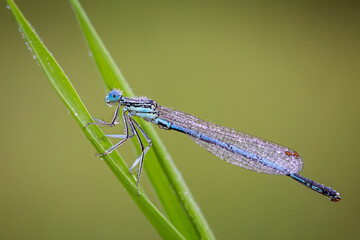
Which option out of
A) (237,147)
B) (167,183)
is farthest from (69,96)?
(237,147)

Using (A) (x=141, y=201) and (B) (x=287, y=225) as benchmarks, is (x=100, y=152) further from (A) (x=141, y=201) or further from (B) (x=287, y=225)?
(B) (x=287, y=225)

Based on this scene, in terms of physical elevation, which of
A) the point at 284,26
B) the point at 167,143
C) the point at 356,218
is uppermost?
the point at 284,26

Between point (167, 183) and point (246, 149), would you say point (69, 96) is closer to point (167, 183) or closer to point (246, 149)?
point (167, 183)

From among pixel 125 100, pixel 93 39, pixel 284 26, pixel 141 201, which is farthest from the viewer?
pixel 284 26

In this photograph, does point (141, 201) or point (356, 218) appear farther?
point (356, 218)

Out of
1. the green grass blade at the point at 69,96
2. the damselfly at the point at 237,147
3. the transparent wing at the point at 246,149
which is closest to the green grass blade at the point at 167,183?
the green grass blade at the point at 69,96

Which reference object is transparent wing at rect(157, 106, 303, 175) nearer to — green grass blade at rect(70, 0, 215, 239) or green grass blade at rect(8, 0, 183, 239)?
green grass blade at rect(70, 0, 215, 239)

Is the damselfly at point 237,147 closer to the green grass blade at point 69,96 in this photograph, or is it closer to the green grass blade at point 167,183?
the green grass blade at point 167,183

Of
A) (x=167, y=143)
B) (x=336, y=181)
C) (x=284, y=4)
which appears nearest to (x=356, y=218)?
(x=336, y=181)
